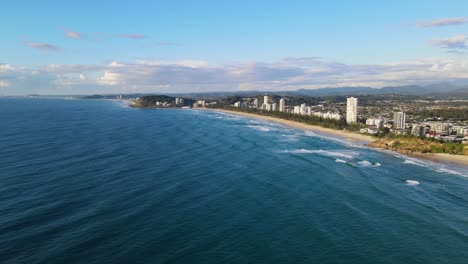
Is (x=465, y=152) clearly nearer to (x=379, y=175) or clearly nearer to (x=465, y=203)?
(x=379, y=175)

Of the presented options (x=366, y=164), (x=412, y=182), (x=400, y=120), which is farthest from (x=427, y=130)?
(x=412, y=182)

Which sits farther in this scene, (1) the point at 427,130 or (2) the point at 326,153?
(1) the point at 427,130

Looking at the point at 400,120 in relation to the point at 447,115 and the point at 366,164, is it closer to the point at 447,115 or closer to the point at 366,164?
the point at 447,115

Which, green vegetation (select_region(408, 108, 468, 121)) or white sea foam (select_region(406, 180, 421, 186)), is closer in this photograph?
white sea foam (select_region(406, 180, 421, 186))

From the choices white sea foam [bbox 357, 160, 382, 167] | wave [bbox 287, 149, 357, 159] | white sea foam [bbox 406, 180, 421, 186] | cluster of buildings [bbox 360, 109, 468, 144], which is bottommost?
white sea foam [bbox 406, 180, 421, 186]

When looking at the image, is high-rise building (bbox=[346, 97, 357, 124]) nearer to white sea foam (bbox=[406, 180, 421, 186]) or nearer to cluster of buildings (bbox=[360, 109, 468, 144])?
cluster of buildings (bbox=[360, 109, 468, 144])

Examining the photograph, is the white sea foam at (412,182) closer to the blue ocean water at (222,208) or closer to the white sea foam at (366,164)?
the blue ocean water at (222,208)

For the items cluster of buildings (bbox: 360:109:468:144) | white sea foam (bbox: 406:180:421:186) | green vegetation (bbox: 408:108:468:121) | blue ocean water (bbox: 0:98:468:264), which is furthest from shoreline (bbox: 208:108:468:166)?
green vegetation (bbox: 408:108:468:121)

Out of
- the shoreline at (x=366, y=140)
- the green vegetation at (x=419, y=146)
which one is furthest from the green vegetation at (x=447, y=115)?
the green vegetation at (x=419, y=146)
